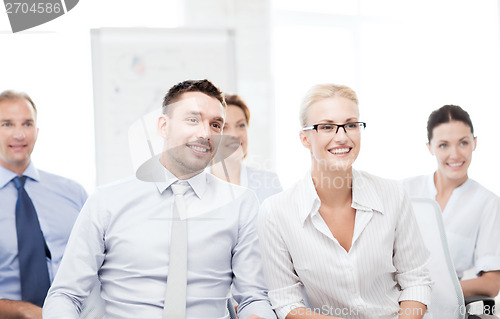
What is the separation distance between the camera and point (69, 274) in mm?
1660

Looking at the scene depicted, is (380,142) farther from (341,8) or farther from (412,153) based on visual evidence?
(341,8)

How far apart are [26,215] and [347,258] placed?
4.61ft

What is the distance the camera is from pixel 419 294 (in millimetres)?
1667

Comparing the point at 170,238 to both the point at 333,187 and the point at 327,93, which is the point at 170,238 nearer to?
the point at 333,187

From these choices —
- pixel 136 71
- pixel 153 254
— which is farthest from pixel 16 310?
pixel 136 71

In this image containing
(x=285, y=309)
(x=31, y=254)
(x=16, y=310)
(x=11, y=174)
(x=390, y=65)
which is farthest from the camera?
(x=390, y=65)

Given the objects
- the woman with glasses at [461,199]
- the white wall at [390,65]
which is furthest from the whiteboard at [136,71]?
the woman with glasses at [461,199]

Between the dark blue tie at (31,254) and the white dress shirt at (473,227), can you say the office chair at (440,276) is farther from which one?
the dark blue tie at (31,254)

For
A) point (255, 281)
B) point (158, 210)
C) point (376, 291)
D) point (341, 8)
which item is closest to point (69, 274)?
point (158, 210)

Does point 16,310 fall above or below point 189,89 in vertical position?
below

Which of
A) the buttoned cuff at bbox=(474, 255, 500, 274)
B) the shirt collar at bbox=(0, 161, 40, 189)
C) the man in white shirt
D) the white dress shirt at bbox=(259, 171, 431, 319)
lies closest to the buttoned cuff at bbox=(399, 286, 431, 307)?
the white dress shirt at bbox=(259, 171, 431, 319)

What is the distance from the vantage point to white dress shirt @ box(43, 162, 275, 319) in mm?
1666

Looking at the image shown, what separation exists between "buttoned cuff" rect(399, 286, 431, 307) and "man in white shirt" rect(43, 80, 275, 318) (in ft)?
1.46

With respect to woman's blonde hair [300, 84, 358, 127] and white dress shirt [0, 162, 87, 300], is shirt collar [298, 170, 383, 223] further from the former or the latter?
white dress shirt [0, 162, 87, 300]
